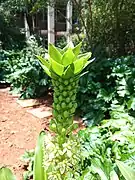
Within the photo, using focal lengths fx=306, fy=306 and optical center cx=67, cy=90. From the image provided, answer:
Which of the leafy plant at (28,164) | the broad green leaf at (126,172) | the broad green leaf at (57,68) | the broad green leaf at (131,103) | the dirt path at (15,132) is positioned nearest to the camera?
the broad green leaf at (57,68)

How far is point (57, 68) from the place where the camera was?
3.20ft

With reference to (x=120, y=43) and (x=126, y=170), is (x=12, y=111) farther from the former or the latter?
(x=126, y=170)

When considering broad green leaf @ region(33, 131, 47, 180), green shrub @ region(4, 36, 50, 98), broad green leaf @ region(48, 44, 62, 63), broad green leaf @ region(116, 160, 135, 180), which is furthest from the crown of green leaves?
green shrub @ region(4, 36, 50, 98)

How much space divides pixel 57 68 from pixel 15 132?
330cm

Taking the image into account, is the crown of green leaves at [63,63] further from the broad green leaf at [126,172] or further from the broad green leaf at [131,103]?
the broad green leaf at [131,103]

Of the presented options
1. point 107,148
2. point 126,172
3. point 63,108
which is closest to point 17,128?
point 107,148

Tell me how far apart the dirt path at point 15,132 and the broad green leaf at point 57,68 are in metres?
2.19

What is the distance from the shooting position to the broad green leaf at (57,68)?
3.16 ft

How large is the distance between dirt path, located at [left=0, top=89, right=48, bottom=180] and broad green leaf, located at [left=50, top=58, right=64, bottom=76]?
7.19 ft

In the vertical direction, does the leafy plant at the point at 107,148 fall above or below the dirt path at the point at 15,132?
above

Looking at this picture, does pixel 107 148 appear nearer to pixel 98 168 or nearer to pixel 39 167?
pixel 98 168

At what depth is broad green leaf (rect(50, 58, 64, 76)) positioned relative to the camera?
3.16 ft

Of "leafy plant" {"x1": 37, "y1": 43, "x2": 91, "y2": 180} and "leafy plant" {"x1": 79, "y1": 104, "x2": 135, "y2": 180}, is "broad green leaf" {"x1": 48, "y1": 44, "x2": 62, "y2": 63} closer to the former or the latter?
"leafy plant" {"x1": 37, "y1": 43, "x2": 91, "y2": 180}

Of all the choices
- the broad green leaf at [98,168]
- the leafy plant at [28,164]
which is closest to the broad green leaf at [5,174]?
the broad green leaf at [98,168]
